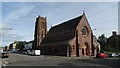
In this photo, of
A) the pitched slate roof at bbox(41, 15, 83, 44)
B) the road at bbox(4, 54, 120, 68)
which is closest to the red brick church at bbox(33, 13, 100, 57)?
the pitched slate roof at bbox(41, 15, 83, 44)

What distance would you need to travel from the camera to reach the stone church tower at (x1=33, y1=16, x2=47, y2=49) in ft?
226

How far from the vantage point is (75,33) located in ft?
155

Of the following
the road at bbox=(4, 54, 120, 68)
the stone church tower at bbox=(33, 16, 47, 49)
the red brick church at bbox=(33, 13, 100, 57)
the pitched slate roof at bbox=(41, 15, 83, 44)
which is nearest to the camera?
the road at bbox=(4, 54, 120, 68)

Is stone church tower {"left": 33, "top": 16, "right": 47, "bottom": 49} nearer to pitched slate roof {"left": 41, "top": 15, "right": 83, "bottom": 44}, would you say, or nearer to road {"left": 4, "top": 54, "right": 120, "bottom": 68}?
pitched slate roof {"left": 41, "top": 15, "right": 83, "bottom": 44}

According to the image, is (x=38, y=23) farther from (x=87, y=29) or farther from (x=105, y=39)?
(x=105, y=39)

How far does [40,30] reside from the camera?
69.9 m

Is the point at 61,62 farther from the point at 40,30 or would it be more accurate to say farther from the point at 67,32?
the point at 40,30

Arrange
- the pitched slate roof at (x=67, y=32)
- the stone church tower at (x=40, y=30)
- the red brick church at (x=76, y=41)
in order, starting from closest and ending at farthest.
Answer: the red brick church at (x=76, y=41) < the pitched slate roof at (x=67, y=32) < the stone church tower at (x=40, y=30)

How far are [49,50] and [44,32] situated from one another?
14.2 m

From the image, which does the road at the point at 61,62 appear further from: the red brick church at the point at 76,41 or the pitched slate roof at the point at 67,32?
the pitched slate roof at the point at 67,32

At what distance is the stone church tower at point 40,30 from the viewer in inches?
2717

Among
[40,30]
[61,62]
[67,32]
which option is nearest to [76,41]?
[67,32]

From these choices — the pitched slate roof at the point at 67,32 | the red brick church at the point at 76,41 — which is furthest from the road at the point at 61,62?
the pitched slate roof at the point at 67,32

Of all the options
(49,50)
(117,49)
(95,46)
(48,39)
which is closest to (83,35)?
(95,46)
